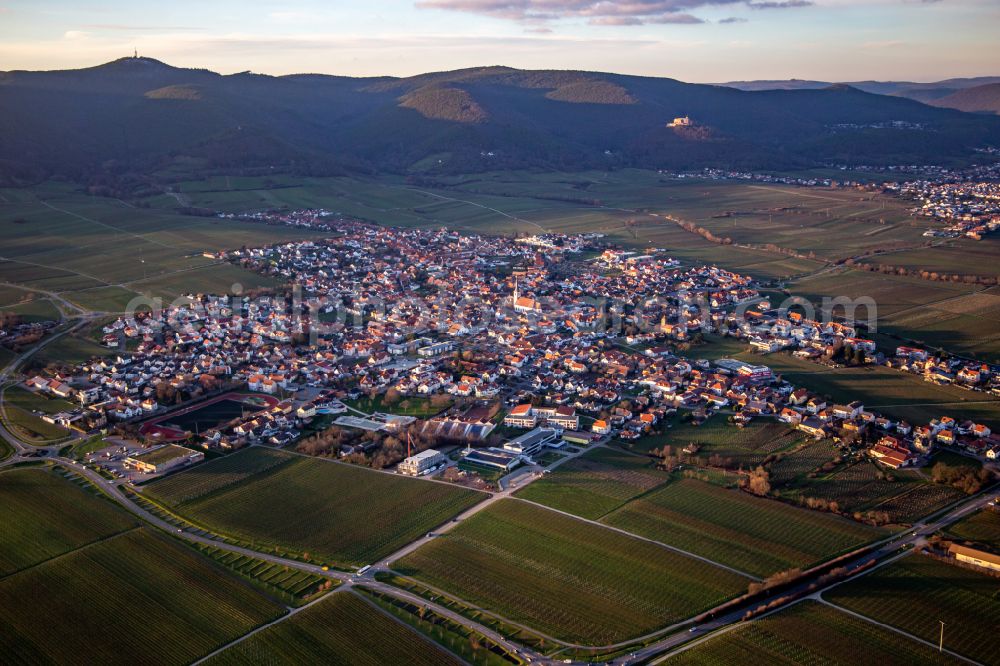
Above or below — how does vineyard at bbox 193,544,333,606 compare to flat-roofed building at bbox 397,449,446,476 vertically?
below

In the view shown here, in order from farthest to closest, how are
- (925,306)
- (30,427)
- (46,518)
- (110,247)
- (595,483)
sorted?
(110,247)
(925,306)
(30,427)
(595,483)
(46,518)

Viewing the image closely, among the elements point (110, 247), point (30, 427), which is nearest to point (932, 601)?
point (30, 427)

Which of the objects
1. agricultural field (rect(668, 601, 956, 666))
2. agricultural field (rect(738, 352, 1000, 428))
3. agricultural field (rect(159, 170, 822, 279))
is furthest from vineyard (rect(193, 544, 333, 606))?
agricultural field (rect(159, 170, 822, 279))

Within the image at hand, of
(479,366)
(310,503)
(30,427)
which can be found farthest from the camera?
(479,366)

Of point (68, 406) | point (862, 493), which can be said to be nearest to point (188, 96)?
point (68, 406)

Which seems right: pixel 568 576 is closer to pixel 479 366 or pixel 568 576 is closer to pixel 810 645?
pixel 810 645

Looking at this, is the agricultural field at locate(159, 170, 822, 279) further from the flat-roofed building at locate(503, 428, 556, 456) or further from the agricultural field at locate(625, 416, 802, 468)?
the flat-roofed building at locate(503, 428, 556, 456)

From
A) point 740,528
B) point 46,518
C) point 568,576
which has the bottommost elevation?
point 568,576

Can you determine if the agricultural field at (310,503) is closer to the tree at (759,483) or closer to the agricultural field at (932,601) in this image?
the tree at (759,483)
